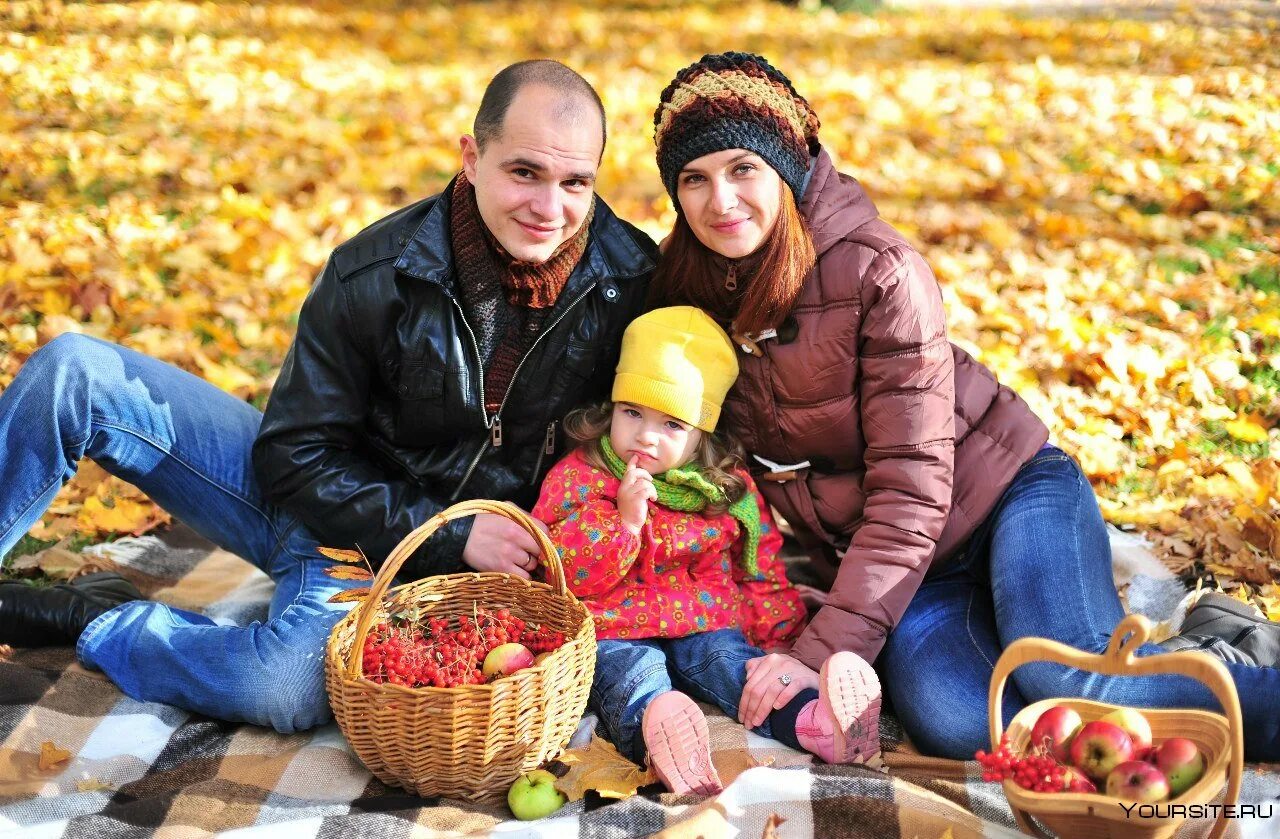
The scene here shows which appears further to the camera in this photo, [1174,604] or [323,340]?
[1174,604]

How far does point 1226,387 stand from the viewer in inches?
183

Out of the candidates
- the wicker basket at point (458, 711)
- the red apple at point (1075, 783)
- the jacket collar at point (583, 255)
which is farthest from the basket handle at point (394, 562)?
the red apple at point (1075, 783)

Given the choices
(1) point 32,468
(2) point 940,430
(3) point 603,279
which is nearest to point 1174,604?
(2) point 940,430

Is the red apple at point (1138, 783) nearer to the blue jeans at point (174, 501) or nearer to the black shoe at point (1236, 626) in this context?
the black shoe at point (1236, 626)

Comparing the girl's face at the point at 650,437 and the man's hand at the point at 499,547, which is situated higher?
the girl's face at the point at 650,437

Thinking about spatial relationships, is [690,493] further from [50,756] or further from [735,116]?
[50,756]

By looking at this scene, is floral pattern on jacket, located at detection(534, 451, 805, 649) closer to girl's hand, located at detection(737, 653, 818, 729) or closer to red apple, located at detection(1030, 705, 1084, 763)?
girl's hand, located at detection(737, 653, 818, 729)

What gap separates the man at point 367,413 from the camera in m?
2.94

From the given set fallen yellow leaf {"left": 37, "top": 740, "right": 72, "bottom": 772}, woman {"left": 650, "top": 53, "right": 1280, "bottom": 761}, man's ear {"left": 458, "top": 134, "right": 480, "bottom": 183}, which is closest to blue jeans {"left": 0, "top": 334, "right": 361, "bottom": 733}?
fallen yellow leaf {"left": 37, "top": 740, "right": 72, "bottom": 772}

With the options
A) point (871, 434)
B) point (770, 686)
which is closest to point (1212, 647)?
point (871, 434)

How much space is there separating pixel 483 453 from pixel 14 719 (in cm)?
131

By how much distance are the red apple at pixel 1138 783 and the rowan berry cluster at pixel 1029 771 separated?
85mm

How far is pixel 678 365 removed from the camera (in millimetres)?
3045

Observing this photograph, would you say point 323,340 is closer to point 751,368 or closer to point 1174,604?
point 751,368
